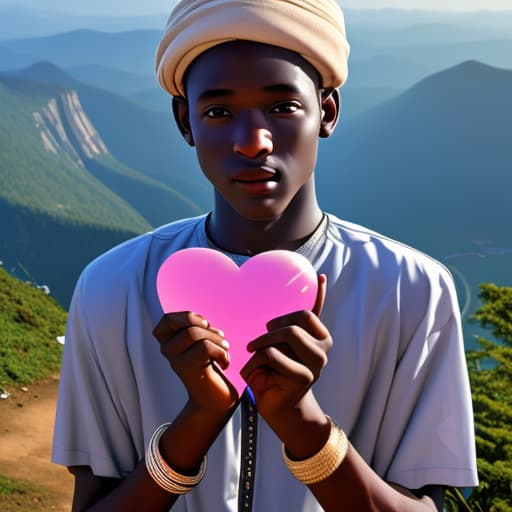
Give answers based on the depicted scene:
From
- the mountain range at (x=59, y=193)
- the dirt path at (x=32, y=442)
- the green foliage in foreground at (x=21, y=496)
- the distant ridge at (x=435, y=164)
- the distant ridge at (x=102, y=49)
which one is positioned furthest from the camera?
the distant ridge at (x=102, y=49)

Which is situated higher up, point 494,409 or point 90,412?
point 494,409

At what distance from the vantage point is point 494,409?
584 inches

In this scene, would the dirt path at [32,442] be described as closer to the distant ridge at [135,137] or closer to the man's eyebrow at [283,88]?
the man's eyebrow at [283,88]

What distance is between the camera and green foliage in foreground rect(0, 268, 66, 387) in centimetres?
1662

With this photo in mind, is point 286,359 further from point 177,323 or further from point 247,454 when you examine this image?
point 247,454

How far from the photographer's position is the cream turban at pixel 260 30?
1986mm

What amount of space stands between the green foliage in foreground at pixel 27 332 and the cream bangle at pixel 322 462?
14.8 metres

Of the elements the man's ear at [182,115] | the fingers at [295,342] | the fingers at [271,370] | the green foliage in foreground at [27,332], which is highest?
the green foliage in foreground at [27,332]

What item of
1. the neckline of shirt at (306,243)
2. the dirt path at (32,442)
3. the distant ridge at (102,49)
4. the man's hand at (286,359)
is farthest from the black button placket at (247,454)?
the distant ridge at (102,49)

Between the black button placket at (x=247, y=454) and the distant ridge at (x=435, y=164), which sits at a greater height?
the distant ridge at (x=435, y=164)

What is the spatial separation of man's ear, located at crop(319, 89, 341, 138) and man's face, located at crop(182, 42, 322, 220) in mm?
171

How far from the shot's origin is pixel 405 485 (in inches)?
83.4

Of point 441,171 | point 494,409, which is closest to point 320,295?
point 494,409

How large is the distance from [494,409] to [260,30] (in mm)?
13819
